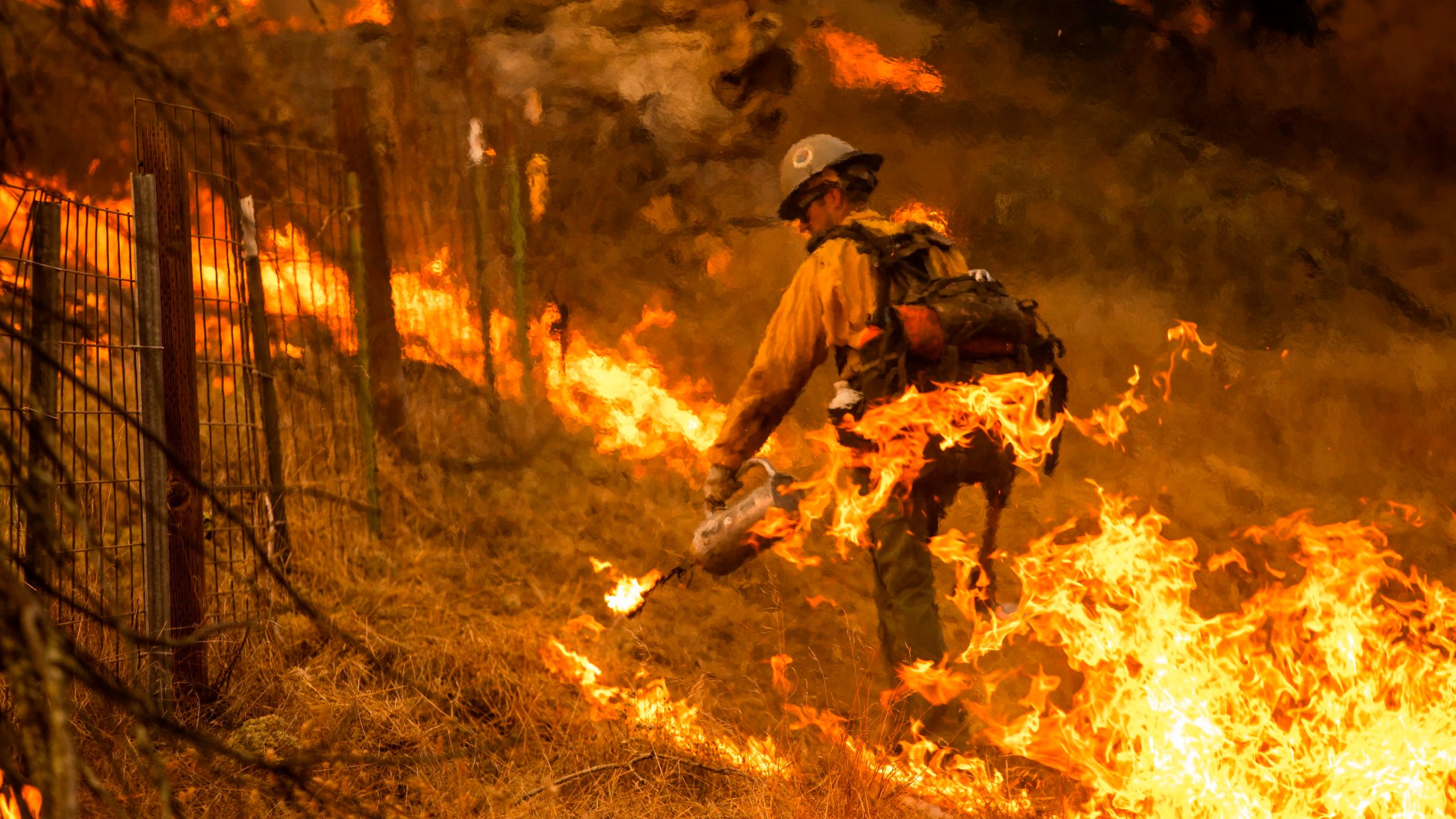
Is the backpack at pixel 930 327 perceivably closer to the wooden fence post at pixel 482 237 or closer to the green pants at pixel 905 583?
the green pants at pixel 905 583

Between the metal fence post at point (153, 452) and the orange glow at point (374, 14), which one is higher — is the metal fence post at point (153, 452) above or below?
below

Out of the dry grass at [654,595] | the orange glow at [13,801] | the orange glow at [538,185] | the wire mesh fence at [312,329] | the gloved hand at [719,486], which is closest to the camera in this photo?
the orange glow at [13,801]

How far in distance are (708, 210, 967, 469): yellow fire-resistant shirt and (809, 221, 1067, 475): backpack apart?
5 cm

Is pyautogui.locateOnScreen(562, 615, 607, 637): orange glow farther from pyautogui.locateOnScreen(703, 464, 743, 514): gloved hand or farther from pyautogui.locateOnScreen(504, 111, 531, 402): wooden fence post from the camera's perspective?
pyautogui.locateOnScreen(504, 111, 531, 402): wooden fence post

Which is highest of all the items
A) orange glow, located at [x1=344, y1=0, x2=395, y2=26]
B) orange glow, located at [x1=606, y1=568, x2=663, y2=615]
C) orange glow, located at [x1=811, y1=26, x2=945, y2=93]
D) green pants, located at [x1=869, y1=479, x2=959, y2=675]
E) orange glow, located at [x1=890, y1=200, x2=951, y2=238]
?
orange glow, located at [x1=344, y1=0, x2=395, y2=26]

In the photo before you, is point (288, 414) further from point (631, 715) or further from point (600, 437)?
point (631, 715)

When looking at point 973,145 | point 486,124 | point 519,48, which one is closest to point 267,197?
point 486,124

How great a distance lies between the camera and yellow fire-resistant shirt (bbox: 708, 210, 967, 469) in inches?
151

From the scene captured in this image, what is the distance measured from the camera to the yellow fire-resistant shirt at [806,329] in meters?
3.83

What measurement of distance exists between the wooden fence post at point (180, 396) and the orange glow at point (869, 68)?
180 inches

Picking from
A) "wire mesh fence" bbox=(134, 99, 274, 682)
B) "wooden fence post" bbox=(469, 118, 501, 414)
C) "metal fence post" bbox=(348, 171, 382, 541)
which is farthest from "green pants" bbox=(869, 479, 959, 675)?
"wooden fence post" bbox=(469, 118, 501, 414)

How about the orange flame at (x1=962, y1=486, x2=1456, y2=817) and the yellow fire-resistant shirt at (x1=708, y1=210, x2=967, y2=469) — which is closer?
the orange flame at (x1=962, y1=486, x2=1456, y2=817)

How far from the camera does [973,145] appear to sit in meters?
7.22

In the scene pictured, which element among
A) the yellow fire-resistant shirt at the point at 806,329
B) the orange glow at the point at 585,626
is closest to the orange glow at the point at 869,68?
the yellow fire-resistant shirt at the point at 806,329
